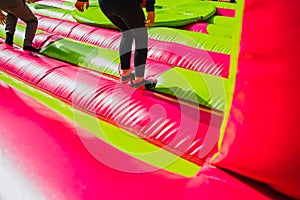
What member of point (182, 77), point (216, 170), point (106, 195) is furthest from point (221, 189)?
point (182, 77)

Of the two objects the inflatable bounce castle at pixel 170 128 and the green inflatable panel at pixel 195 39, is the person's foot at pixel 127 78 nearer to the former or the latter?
the inflatable bounce castle at pixel 170 128

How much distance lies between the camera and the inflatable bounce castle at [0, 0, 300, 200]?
0.62 m

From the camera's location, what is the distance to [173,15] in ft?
8.20

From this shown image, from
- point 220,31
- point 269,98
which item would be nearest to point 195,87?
point 269,98

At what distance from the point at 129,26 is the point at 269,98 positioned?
0.82 metres

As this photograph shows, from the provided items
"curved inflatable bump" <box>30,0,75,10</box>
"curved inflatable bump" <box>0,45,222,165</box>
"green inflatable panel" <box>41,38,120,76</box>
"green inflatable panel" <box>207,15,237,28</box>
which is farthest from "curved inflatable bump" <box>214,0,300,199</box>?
"curved inflatable bump" <box>30,0,75,10</box>

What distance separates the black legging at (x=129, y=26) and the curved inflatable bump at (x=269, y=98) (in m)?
0.72

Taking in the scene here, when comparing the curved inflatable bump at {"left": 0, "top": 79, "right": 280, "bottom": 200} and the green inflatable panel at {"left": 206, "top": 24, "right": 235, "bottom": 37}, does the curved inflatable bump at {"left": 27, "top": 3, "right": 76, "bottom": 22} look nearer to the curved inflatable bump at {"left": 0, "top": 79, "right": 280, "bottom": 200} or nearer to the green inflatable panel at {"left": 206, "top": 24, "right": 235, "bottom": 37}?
the green inflatable panel at {"left": 206, "top": 24, "right": 235, "bottom": 37}

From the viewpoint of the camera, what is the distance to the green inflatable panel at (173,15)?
7.71 feet

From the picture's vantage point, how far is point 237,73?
671 millimetres

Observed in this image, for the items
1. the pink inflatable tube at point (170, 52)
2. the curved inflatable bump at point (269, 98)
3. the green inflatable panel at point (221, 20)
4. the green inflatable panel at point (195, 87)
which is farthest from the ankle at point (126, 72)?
the green inflatable panel at point (221, 20)

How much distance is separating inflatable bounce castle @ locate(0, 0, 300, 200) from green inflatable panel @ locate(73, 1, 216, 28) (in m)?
0.83

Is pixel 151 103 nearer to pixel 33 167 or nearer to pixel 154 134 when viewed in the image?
pixel 154 134

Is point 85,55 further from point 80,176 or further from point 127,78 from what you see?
point 80,176
